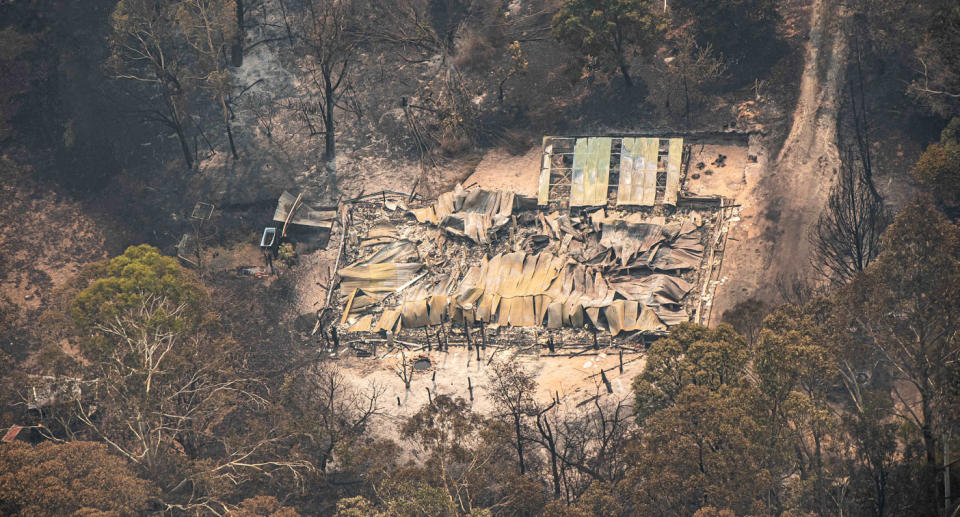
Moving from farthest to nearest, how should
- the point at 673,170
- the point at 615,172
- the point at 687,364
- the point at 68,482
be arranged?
the point at 615,172 → the point at 673,170 → the point at 687,364 → the point at 68,482

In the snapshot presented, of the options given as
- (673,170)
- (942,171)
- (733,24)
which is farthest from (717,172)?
(942,171)

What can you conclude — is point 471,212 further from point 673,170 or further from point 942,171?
point 942,171

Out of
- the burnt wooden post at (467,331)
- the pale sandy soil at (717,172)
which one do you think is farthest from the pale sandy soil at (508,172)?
the burnt wooden post at (467,331)

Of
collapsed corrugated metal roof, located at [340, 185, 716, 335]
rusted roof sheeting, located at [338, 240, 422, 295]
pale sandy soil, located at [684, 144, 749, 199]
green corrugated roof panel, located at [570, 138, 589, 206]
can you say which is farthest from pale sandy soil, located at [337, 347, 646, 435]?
pale sandy soil, located at [684, 144, 749, 199]

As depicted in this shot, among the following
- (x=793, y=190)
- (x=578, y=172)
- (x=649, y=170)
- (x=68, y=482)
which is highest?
(x=649, y=170)

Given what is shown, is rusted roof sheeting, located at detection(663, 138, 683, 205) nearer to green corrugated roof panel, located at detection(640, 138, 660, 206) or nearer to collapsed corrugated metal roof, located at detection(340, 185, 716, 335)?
green corrugated roof panel, located at detection(640, 138, 660, 206)

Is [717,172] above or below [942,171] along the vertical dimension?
below

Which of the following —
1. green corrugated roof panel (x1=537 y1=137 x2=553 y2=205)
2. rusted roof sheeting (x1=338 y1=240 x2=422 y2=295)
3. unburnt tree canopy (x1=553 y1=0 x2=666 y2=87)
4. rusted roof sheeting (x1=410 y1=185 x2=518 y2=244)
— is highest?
unburnt tree canopy (x1=553 y1=0 x2=666 y2=87)
